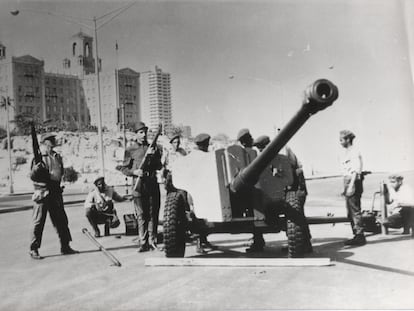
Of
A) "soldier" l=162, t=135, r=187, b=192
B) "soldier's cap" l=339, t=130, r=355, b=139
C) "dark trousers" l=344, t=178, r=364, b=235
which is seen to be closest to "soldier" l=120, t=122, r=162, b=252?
"soldier" l=162, t=135, r=187, b=192

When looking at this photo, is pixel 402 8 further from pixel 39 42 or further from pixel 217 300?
pixel 39 42

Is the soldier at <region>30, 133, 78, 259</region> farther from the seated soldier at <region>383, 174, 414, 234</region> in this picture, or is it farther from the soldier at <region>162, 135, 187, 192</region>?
the seated soldier at <region>383, 174, 414, 234</region>

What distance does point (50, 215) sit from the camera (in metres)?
7.14

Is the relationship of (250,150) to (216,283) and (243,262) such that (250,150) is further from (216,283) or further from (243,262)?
(216,283)

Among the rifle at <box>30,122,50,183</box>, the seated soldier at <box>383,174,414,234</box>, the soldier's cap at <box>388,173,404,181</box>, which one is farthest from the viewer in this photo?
the seated soldier at <box>383,174,414,234</box>

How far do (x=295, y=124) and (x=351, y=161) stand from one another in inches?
99.8

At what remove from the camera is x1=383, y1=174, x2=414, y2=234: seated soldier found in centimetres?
723

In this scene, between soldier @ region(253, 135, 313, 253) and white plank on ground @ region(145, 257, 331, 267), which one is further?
soldier @ region(253, 135, 313, 253)

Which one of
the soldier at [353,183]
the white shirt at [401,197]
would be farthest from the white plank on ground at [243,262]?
the white shirt at [401,197]

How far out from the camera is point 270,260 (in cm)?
574

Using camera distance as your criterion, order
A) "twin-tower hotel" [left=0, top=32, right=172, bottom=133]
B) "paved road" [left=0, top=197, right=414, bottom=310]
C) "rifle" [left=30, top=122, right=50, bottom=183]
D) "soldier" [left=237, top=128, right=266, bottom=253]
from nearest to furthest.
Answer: "paved road" [left=0, top=197, right=414, bottom=310]
"soldier" [left=237, top=128, right=266, bottom=253]
"rifle" [left=30, top=122, right=50, bottom=183]
"twin-tower hotel" [left=0, top=32, right=172, bottom=133]

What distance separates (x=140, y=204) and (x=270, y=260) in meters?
2.25

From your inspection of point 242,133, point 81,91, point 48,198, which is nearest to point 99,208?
point 48,198

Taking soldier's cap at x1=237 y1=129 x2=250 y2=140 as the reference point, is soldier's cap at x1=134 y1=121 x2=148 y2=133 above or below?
above
